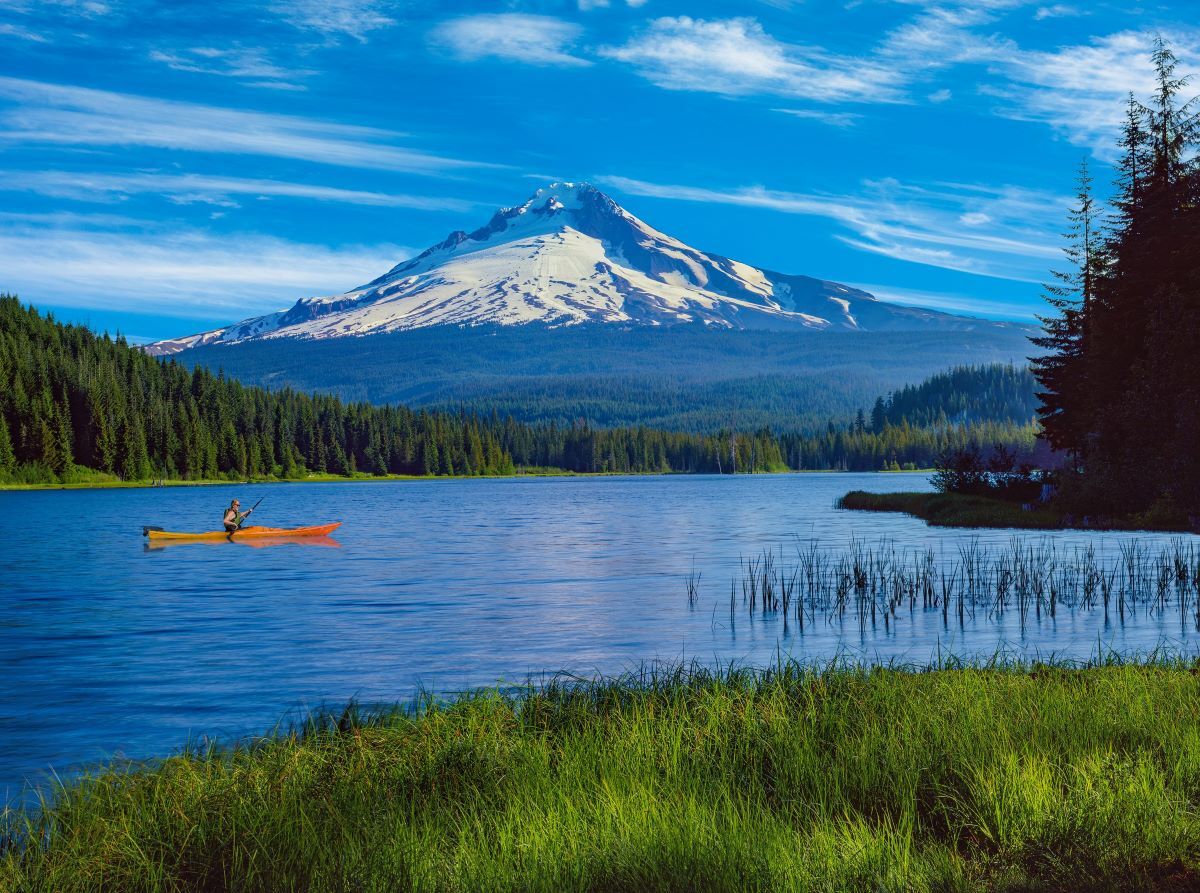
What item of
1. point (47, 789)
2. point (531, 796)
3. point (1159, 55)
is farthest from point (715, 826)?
point (1159, 55)

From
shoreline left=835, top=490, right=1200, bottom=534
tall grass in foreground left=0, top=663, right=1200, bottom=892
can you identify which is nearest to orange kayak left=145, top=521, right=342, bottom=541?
shoreline left=835, top=490, right=1200, bottom=534

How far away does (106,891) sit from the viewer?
865 cm

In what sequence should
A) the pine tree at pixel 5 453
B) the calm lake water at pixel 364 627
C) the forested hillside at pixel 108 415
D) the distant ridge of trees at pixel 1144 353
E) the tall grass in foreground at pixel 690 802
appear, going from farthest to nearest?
the forested hillside at pixel 108 415 → the pine tree at pixel 5 453 → the distant ridge of trees at pixel 1144 353 → the calm lake water at pixel 364 627 → the tall grass in foreground at pixel 690 802

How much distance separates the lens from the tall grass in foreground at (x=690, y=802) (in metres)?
8.28

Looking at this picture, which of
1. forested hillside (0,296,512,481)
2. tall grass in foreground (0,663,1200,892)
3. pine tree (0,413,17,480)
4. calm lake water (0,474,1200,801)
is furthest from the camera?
forested hillside (0,296,512,481)

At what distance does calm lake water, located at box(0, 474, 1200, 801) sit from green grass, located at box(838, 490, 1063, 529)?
2.45 m

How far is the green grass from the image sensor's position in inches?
2293

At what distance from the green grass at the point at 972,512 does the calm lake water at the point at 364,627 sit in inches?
96.5

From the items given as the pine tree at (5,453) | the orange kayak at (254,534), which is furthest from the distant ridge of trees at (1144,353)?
the pine tree at (5,453)

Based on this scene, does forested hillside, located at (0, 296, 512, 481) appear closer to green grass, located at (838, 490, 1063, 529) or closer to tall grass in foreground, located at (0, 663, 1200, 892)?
green grass, located at (838, 490, 1063, 529)

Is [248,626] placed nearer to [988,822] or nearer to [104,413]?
[988,822]

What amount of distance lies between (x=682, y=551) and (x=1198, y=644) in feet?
98.6

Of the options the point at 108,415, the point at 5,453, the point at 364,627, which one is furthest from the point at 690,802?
the point at 108,415

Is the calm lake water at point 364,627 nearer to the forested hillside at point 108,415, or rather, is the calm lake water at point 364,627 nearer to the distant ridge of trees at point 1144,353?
the distant ridge of trees at point 1144,353
